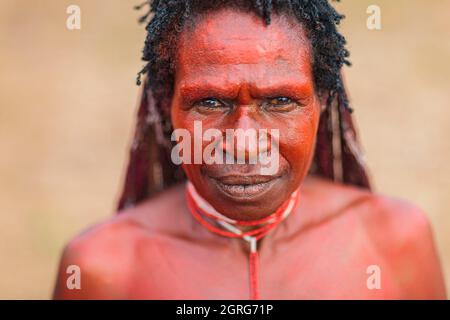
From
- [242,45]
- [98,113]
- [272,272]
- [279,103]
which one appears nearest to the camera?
[242,45]

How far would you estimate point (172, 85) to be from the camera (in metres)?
2.89

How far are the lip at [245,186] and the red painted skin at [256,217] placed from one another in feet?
0.04

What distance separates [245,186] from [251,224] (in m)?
0.35

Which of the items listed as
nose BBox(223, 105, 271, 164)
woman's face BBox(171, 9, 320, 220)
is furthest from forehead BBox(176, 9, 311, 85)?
nose BBox(223, 105, 271, 164)

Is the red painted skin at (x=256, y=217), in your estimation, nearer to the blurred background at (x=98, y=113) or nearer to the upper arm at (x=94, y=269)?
the upper arm at (x=94, y=269)

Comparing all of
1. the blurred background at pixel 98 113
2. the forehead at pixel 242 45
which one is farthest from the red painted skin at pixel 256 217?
the blurred background at pixel 98 113

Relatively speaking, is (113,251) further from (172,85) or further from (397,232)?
(397,232)

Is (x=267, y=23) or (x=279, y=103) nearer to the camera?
(x=267, y=23)

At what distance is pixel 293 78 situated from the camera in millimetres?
2633

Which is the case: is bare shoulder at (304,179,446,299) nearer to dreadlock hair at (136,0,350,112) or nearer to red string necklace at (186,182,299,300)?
red string necklace at (186,182,299,300)

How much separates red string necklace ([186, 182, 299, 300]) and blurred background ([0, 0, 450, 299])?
2.63 meters

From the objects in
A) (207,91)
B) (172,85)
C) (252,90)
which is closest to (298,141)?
(252,90)

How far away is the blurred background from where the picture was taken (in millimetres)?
5766
